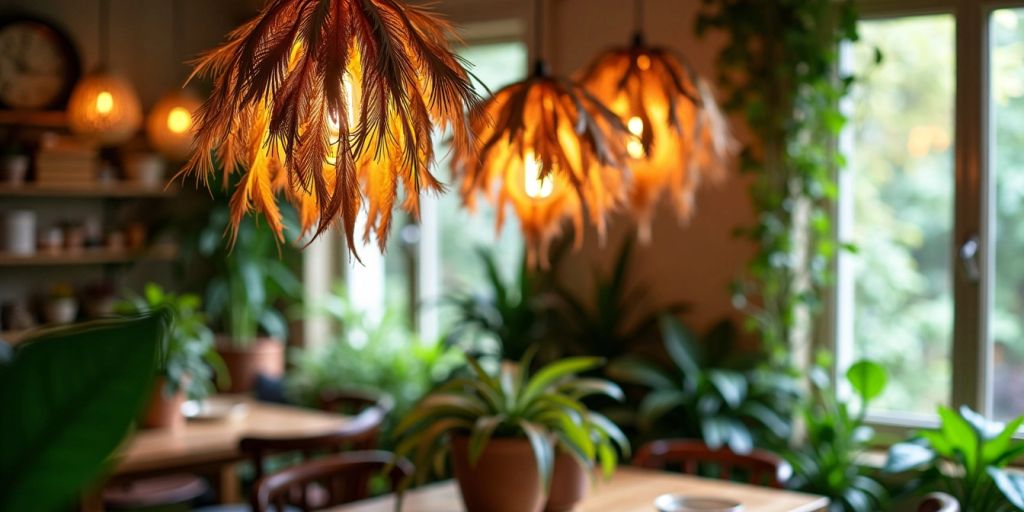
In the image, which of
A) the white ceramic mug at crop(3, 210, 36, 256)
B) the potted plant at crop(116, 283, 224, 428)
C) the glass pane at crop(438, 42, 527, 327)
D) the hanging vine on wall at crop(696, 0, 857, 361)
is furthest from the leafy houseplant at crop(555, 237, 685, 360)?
the white ceramic mug at crop(3, 210, 36, 256)

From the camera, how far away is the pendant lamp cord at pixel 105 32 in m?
5.79

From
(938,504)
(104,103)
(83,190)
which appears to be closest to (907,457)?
(938,504)

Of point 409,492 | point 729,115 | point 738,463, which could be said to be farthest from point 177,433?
point 729,115

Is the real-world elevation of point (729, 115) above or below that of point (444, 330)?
above

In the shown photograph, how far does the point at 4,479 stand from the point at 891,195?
3.88m

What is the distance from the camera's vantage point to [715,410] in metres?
4.07

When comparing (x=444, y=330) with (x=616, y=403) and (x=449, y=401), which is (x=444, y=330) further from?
(x=449, y=401)

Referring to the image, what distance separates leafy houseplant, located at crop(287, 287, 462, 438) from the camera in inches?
211

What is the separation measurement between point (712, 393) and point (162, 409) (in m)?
2.04

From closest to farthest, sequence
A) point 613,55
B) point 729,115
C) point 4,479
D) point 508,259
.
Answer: point 4,479 → point 613,55 → point 729,115 → point 508,259

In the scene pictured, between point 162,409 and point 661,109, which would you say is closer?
point 661,109

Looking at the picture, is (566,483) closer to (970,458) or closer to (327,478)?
(327,478)

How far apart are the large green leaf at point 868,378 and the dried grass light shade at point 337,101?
2.21 m

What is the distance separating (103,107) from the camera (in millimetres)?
5266
